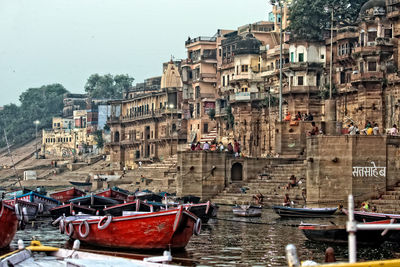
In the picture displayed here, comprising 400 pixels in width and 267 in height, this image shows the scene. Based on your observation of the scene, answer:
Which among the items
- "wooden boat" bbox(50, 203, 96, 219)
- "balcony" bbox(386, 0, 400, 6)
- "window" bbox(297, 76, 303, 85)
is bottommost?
"wooden boat" bbox(50, 203, 96, 219)

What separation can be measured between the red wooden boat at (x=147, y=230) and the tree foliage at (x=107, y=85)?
111063 millimetres

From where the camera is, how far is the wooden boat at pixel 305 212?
3288 cm

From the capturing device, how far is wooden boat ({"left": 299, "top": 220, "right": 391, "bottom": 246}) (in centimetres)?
2302

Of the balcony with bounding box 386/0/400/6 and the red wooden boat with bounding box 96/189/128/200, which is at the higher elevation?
the balcony with bounding box 386/0/400/6

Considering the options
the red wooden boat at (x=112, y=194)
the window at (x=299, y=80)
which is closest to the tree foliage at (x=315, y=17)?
the window at (x=299, y=80)

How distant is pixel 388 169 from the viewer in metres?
35.8

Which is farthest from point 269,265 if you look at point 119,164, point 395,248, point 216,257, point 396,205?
point 119,164

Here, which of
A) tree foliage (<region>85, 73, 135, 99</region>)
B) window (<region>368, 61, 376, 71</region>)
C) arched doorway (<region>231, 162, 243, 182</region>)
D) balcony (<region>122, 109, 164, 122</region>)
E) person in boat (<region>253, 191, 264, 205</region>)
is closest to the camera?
person in boat (<region>253, 191, 264, 205</region>)

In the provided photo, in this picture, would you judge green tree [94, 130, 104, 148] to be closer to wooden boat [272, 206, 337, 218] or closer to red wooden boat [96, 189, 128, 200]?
red wooden boat [96, 189, 128, 200]

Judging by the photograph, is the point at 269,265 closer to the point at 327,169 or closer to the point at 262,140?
the point at 327,169

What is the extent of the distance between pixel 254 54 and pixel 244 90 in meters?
3.17

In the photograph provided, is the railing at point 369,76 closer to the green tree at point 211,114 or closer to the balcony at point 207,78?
the green tree at point 211,114


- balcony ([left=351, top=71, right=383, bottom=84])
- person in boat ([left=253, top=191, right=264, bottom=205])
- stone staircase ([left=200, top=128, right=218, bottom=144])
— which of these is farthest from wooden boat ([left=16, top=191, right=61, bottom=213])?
stone staircase ([left=200, top=128, right=218, bottom=144])

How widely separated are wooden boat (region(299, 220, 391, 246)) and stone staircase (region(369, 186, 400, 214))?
1035 centimetres
